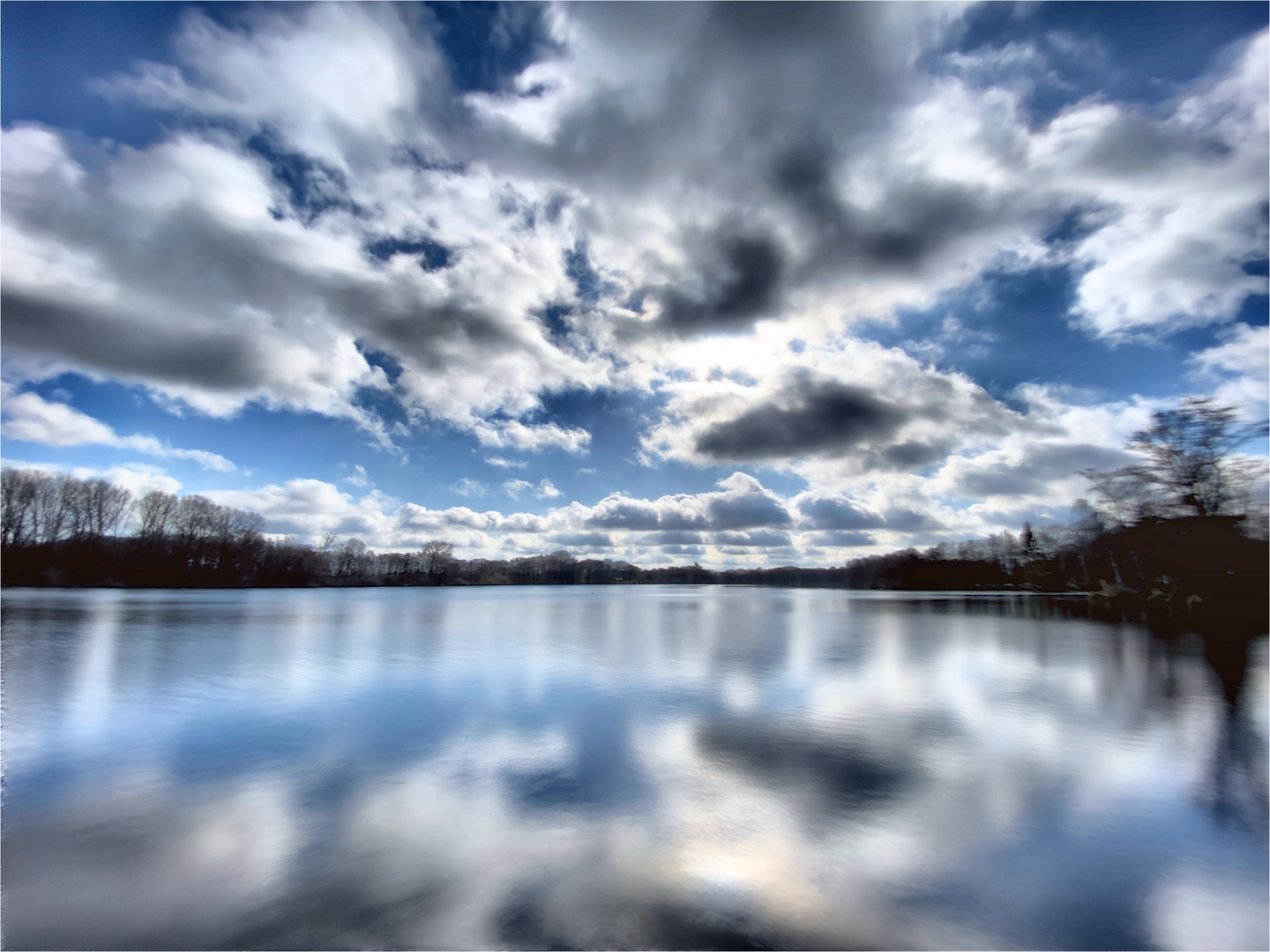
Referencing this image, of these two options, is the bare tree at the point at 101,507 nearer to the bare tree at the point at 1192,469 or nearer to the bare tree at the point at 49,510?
the bare tree at the point at 49,510

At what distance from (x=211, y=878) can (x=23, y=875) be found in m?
1.56


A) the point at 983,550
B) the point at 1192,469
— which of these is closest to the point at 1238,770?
the point at 1192,469

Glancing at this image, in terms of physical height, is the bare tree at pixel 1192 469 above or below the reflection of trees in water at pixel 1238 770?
above

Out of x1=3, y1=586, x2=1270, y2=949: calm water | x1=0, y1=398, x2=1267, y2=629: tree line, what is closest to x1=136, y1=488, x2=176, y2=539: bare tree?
x1=0, y1=398, x2=1267, y2=629: tree line

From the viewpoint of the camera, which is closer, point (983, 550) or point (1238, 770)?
point (1238, 770)

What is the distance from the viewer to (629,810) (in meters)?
5.34

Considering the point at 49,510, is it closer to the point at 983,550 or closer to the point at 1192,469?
the point at 1192,469

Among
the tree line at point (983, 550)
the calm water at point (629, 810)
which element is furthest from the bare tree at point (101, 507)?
the calm water at point (629, 810)

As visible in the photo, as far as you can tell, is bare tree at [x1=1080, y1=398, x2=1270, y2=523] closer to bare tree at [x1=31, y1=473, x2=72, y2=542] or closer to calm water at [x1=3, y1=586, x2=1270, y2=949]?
calm water at [x1=3, y1=586, x2=1270, y2=949]

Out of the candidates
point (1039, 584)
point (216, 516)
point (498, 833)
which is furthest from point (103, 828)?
point (216, 516)

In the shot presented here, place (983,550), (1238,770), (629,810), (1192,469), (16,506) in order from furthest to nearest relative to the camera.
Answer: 1. (983,550)
2. (16,506)
3. (1192,469)
4. (1238,770)
5. (629,810)

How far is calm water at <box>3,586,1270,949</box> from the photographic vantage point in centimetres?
370

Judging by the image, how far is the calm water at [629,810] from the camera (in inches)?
146

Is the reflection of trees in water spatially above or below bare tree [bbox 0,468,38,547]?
below
